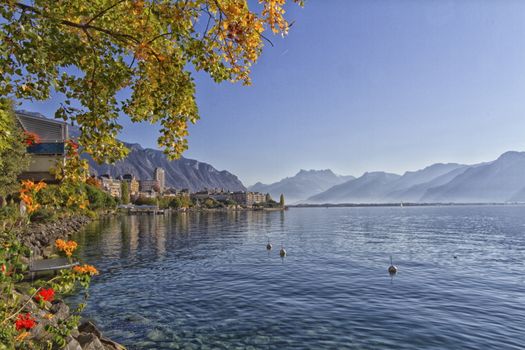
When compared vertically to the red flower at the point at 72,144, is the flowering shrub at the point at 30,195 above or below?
below

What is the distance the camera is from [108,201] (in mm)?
137125

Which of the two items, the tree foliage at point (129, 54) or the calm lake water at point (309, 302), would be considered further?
the calm lake water at point (309, 302)

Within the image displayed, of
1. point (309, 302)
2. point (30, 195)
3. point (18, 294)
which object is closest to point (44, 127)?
point (309, 302)

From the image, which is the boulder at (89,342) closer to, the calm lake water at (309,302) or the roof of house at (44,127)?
the calm lake water at (309,302)

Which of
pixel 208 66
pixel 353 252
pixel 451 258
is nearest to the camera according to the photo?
pixel 208 66

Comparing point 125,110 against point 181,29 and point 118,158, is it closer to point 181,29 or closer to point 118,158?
point 118,158

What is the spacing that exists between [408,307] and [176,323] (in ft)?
44.5

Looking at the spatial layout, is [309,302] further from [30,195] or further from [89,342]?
[30,195]

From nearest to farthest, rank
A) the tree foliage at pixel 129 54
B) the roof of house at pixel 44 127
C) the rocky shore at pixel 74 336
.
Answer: the tree foliage at pixel 129 54 → the rocky shore at pixel 74 336 → the roof of house at pixel 44 127

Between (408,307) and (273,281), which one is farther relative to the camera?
(273,281)

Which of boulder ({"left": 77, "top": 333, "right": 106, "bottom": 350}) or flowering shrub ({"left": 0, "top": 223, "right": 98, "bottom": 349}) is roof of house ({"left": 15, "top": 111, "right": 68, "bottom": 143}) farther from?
flowering shrub ({"left": 0, "top": 223, "right": 98, "bottom": 349})

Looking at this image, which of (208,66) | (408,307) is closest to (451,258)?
(408,307)

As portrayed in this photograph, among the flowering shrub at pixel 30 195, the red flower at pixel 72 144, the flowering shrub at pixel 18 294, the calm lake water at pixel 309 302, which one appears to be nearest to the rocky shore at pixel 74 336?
the flowering shrub at pixel 18 294

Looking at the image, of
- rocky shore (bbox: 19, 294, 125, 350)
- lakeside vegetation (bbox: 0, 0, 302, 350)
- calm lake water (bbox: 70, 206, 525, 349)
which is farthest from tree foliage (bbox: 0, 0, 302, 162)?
calm lake water (bbox: 70, 206, 525, 349)
